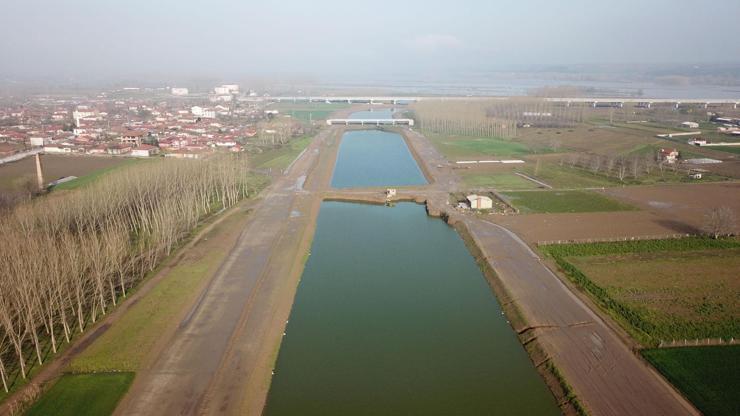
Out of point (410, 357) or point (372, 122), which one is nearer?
point (410, 357)

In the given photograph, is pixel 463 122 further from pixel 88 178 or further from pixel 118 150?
pixel 88 178

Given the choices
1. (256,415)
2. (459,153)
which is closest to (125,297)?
(256,415)

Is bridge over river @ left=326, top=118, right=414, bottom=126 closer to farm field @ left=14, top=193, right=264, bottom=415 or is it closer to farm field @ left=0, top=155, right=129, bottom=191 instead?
farm field @ left=0, top=155, right=129, bottom=191

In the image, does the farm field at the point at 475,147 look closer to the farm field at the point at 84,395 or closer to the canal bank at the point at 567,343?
the canal bank at the point at 567,343

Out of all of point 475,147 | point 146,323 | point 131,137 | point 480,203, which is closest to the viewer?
point 146,323

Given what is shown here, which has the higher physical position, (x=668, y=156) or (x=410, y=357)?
(x=668, y=156)

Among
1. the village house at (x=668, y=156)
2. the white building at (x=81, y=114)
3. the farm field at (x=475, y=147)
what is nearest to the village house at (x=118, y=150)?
the white building at (x=81, y=114)

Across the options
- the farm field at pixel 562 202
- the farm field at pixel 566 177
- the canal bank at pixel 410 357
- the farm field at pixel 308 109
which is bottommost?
the canal bank at pixel 410 357

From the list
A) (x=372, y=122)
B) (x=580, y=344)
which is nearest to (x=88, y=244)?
(x=580, y=344)

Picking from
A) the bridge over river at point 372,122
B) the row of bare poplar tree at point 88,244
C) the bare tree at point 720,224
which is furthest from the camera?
the bridge over river at point 372,122
